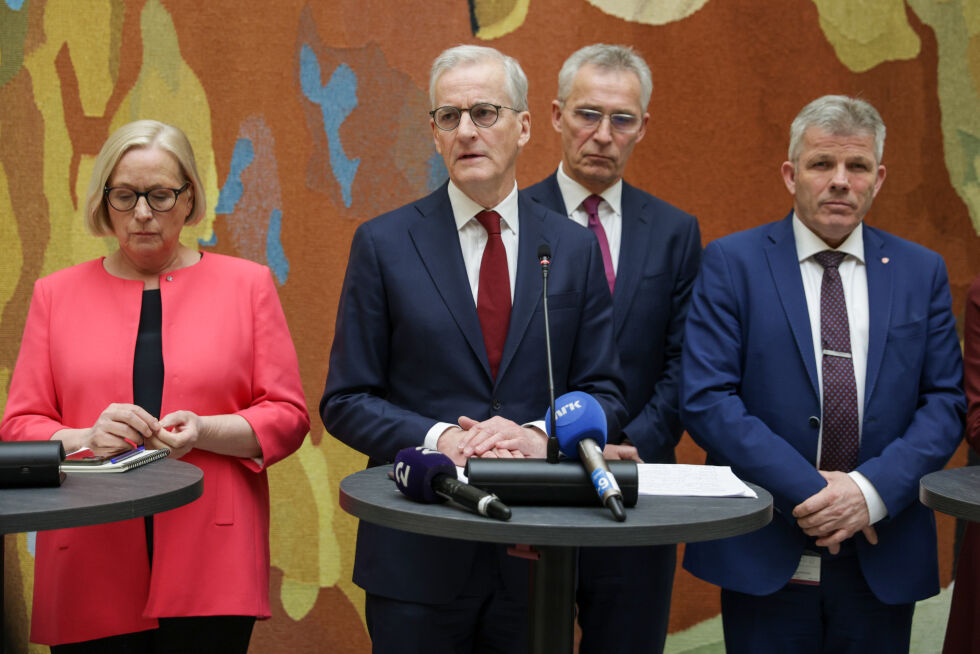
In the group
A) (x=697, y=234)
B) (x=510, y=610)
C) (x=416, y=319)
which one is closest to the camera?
(x=510, y=610)

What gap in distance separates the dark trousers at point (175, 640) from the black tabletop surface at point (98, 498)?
1.61 ft

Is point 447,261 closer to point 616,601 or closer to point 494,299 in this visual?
point 494,299

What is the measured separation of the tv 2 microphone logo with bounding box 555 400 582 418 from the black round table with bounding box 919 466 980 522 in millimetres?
682

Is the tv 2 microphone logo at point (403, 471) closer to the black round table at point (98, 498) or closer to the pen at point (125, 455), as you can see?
the black round table at point (98, 498)

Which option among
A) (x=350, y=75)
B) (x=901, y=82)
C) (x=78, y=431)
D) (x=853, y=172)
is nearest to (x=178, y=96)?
(x=350, y=75)

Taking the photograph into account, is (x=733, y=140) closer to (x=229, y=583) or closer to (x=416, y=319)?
(x=416, y=319)

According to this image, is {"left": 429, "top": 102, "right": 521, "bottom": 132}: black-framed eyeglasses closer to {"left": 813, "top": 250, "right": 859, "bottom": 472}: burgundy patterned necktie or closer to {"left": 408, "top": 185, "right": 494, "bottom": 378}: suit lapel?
{"left": 408, "top": 185, "right": 494, "bottom": 378}: suit lapel

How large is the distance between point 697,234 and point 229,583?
1.65m

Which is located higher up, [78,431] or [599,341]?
[599,341]

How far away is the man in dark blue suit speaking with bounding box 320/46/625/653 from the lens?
2283mm

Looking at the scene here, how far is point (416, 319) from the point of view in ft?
8.04

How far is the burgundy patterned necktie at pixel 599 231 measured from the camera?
2963 mm

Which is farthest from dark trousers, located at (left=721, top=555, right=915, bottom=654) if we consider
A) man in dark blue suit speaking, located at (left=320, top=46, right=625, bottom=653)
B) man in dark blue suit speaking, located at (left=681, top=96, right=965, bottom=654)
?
man in dark blue suit speaking, located at (left=320, top=46, right=625, bottom=653)

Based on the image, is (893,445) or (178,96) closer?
(893,445)
